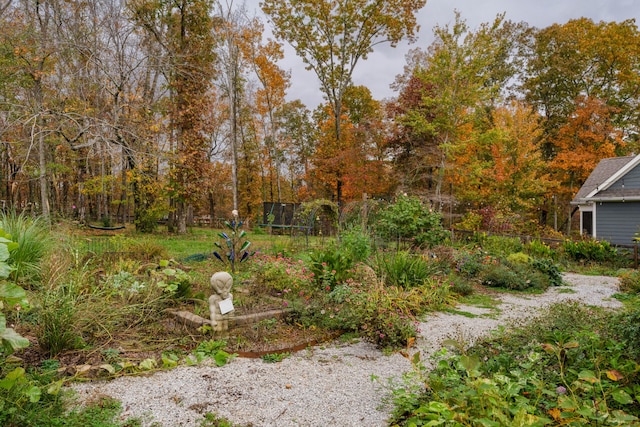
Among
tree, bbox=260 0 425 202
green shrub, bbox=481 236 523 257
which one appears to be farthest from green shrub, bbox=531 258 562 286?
tree, bbox=260 0 425 202

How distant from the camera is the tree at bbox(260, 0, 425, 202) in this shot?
15977 millimetres

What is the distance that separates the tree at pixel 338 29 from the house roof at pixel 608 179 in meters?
9.61

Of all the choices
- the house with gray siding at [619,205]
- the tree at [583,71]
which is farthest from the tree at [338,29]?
the house with gray siding at [619,205]

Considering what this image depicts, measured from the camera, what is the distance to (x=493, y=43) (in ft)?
42.1

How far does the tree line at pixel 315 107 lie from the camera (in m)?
10.1

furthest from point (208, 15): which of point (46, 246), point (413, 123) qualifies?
point (46, 246)

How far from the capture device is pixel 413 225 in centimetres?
863

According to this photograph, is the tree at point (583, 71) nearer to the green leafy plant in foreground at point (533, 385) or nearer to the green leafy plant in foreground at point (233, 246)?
the green leafy plant in foreground at point (233, 246)

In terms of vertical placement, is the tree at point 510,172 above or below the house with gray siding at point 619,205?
above

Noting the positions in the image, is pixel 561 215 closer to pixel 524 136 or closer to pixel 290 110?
pixel 524 136

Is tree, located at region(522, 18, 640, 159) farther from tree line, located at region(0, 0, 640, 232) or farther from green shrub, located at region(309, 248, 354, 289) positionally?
green shrub, located at region(309, 248, 354, 289)

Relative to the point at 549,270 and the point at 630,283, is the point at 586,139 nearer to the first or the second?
the point at 549,270

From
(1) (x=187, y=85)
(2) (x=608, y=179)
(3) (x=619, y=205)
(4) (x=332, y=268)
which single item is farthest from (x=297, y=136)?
(4) (x=332, y=268)

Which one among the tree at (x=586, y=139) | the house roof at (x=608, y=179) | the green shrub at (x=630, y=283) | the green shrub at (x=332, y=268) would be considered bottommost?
the green shrub at (x=630, y=283)
